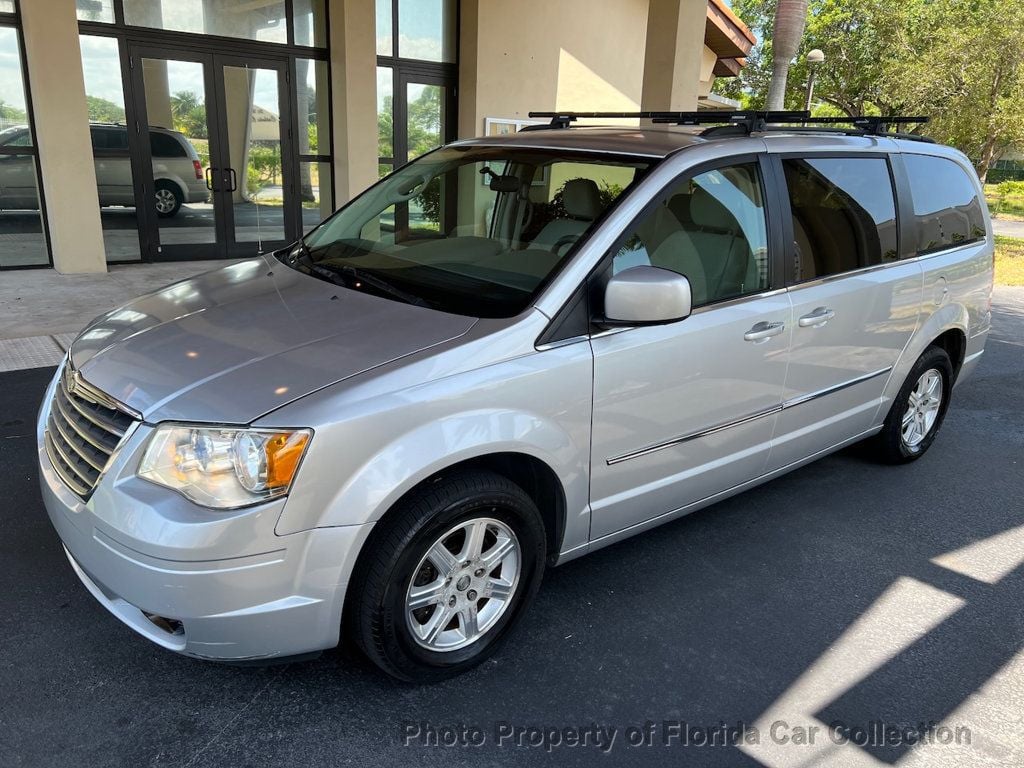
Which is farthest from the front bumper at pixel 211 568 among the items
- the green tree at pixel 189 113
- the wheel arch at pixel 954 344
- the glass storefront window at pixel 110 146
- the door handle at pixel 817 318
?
the green tree at pixel 189 113

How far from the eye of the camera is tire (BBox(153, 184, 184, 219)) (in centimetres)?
986

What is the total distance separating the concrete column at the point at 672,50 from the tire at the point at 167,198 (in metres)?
5.99

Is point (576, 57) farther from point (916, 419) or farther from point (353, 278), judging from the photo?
point (353, 278)

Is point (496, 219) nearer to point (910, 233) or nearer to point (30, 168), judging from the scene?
point (910, 233)

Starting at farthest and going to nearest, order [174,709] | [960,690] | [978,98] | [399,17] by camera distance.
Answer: [978,98]
[399,17]
[960,690]
[174,709]

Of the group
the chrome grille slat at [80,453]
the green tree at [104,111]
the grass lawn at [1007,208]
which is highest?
the green tree at [104,111]

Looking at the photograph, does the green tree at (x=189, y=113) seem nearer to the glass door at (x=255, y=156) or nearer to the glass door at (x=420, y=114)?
the glass door at (x=255, y=156)

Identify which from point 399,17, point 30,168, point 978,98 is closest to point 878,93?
point 978,98

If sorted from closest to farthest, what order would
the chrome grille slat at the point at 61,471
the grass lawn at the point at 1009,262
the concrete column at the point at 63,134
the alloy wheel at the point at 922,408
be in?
1. the chrome grille slat at the point at 61,471
2. the alloy wheel at the point at 922,408
3. the concrete column at the point at 63,134
4. the grass lawn at the point at 1009,262

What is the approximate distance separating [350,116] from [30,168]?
3.73 meters

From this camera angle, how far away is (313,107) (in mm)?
10734

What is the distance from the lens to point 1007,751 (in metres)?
2.64

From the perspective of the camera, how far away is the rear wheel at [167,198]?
986cm

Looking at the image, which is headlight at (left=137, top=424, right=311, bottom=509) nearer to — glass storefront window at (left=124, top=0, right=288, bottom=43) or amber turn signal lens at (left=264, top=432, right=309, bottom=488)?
amber turn signal lens at (left=264, top=432, right=309, bottom=488)
